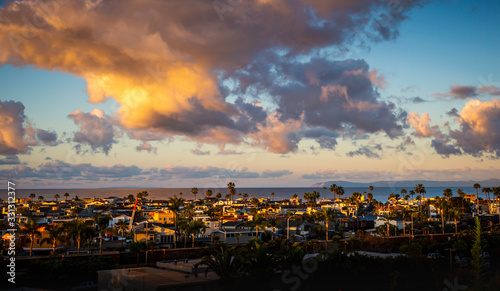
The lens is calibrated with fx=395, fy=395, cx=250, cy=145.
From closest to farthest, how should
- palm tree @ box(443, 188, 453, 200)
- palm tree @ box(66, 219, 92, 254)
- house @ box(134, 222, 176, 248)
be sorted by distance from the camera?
palm tree @ box(66, 219, 92, 254) → house @ box(134, 222, 176, 248) → palm tree @ box(443, 188, 453, 200)

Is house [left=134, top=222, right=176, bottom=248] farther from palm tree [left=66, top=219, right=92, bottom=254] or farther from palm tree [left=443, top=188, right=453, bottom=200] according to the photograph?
palm tree [left=443, top=188, right=453, bottom=200]

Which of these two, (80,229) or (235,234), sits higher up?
(80,229)

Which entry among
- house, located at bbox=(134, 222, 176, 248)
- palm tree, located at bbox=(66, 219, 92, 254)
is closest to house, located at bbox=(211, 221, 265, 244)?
house, located at bbox=(134, 222, 176, 248)

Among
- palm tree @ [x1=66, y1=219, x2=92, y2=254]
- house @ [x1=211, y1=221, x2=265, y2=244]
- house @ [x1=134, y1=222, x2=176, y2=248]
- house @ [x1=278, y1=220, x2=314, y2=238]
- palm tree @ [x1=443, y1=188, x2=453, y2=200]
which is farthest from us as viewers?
palm tree @ [x1=443, y1=188, x2=453, y2=200]

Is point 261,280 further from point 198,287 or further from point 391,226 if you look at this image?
point 391,226

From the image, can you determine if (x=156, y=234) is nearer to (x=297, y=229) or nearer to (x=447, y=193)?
(x=297, y=229)

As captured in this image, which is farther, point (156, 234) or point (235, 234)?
point (235, 234)

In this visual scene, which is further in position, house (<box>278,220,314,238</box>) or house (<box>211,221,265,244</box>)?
house (<box>278,220,314,238</box>)

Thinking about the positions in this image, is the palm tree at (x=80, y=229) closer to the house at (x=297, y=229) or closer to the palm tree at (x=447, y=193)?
the house at (x=297, y=229)

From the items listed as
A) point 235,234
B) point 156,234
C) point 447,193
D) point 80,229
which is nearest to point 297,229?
point 235,234

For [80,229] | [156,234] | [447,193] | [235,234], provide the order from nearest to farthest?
[80,229] < [156,234] < [235,234] < [447,193]

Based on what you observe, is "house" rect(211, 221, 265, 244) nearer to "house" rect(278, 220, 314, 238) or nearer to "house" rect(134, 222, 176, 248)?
"house" rect(134, 222, 176, 248)

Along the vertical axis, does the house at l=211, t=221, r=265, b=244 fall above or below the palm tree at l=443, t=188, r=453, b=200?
below

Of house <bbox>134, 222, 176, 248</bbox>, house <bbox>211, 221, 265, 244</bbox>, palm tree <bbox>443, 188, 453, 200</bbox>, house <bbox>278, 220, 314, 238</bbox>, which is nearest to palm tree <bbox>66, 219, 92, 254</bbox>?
house <bbox>134, 222, 176, 248</bbox>
